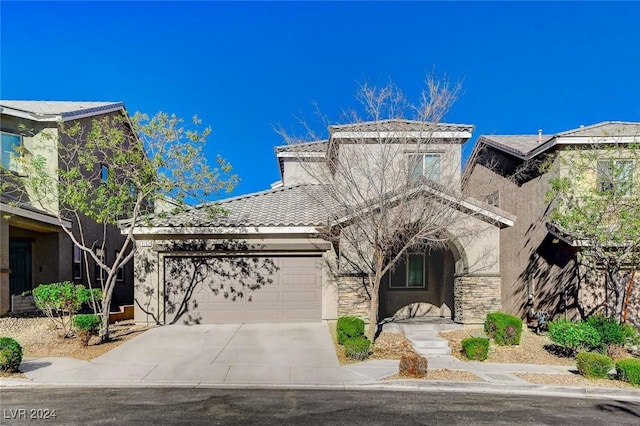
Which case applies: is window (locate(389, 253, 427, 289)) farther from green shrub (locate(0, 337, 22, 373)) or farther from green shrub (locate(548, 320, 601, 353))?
green shrub (locate(0, 337, 22, 373))

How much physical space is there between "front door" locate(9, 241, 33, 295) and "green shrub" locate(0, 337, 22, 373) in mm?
8879

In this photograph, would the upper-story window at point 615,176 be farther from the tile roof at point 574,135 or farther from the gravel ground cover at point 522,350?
the gravel ground cover at point 522,350

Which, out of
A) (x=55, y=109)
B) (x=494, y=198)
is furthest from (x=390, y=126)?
(x=55, y=109)

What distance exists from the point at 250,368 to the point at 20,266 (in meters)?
12.0

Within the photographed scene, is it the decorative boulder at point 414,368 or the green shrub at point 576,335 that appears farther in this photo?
the green shrub at point 576,335

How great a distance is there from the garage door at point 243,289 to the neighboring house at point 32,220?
10.6ft

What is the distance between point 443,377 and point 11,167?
15509 millimetres

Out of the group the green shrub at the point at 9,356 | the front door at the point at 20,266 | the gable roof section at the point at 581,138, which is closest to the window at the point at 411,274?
the gable roof section at the point at 581,138

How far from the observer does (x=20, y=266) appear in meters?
16.8

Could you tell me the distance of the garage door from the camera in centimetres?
1496

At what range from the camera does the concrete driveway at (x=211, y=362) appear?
910 cm

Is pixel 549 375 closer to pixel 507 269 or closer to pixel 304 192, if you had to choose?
pixel 507 269

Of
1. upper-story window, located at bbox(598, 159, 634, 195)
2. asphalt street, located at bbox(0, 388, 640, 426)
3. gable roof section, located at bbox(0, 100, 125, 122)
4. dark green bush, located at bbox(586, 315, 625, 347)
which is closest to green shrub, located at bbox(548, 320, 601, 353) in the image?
dark green bush, located at bbox(586, 315, 625, 347)

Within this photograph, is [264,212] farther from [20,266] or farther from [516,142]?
[516,142]
